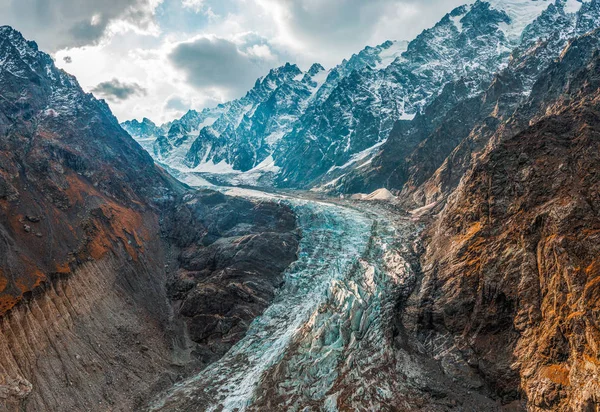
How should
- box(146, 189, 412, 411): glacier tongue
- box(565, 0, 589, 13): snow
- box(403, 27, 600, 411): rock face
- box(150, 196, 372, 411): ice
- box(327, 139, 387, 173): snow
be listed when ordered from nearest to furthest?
box(403, 27, 600, 411): rock face → box(146, 189, 412, 411): glacier tongue → box(150, 196, 372, 411): ice → box(327, 139, 387, 173): snow → box(565, 0, 589, 13): snow

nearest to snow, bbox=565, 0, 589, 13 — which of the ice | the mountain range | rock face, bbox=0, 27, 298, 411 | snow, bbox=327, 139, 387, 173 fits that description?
snow, bbox=327, 139, 387, 173

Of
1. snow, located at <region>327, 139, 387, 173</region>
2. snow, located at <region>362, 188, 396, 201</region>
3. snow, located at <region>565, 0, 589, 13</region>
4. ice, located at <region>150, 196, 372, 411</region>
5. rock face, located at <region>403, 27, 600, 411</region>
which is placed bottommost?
rock face, located at <region>403, 27, 600, 411</region>

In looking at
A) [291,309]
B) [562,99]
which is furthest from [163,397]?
[562,99]

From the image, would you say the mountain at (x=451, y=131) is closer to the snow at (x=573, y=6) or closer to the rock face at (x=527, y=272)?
the snow at (x=573, y=6)

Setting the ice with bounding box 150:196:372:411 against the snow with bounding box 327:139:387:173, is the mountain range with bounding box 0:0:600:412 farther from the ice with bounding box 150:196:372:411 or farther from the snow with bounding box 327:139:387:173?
the snow with bounding box 327:139:387:173

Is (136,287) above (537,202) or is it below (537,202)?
above

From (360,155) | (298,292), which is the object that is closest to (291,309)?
(298,292)

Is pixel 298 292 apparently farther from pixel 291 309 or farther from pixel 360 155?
pixel 360 155

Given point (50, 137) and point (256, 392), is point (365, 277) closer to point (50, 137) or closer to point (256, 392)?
point (256, 392)

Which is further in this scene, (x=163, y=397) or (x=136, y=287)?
(x=136, y=287)
